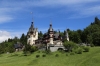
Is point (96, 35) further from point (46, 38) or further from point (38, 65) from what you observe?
point (38, 65)

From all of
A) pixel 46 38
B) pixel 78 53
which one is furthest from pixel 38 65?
pixel 46 38

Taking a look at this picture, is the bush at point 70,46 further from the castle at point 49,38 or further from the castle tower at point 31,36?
the castle tower at point 31,36

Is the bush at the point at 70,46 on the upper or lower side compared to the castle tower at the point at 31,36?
lower

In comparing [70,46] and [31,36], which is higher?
[31,36]

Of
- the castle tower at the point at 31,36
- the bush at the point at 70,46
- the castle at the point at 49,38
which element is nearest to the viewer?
the bush at the point at 70,46

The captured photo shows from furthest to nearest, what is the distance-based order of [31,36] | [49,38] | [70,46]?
→ [31,36], [49,38], [70,46]

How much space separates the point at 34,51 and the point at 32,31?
2544 cm

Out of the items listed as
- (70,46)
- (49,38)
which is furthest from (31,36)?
(70,46)

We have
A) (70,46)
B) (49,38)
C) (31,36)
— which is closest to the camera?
(70,46)

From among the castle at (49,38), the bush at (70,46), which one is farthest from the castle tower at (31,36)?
the bush at (70,46)

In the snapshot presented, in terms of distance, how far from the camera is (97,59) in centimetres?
5509

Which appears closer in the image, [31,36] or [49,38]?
[49,38]

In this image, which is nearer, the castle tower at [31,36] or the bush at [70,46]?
the bush at [70,46]

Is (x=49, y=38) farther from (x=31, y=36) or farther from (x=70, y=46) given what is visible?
Answer: (x=70, y=46)
